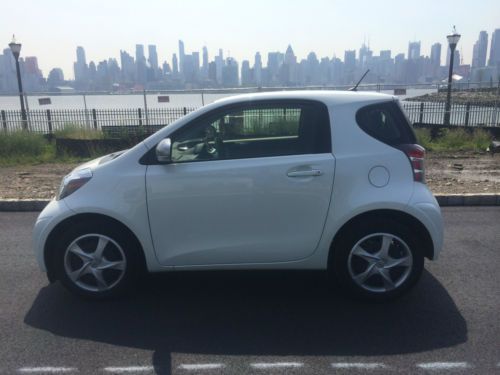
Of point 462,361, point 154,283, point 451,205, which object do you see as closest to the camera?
point 462,361

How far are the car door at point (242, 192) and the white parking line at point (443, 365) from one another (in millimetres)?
1194

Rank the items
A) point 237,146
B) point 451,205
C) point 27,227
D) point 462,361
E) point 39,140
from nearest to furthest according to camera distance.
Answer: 1. point 462,361
2. point 237,146
3. point 27,227
4. point 451,205
5. point 39,140

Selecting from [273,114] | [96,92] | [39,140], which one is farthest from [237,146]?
[96,92]

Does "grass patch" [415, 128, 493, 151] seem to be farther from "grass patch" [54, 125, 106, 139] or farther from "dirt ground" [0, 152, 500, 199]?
"grass patch" [54, 125, 106, 139]

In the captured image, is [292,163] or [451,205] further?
[451,205]

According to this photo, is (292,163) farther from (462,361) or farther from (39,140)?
(39,140)

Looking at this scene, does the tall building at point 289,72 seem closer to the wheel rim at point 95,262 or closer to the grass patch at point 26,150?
the grass patch at point 26,150

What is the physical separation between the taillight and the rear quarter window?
6 centimetres

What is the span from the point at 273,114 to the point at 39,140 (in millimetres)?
10463

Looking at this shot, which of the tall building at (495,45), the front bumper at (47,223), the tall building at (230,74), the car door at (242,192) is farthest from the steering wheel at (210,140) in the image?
the tall building at (495,45)

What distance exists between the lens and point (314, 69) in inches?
1122

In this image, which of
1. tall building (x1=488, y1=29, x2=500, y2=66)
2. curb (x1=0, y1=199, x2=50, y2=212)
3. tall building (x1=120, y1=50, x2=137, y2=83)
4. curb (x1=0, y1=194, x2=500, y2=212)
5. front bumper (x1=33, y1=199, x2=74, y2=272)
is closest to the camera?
front bumper (x1=33, y1=199, x2=74, y2=272)

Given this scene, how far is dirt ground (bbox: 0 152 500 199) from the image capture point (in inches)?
304

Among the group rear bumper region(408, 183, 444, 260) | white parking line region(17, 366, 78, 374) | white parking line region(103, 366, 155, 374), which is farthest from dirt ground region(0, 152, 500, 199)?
white parking line region(103, 366, 155, 374)
